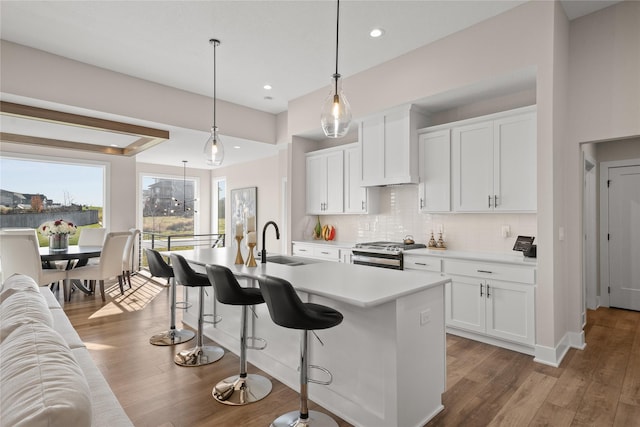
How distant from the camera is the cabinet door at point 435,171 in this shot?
400cm

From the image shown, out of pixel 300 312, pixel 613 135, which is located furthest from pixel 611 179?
pixel 300 312

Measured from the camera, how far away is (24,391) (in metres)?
0.86

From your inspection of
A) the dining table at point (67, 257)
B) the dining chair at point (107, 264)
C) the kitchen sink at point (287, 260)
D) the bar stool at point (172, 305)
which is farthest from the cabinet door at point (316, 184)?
the dining table at point (67, 257)

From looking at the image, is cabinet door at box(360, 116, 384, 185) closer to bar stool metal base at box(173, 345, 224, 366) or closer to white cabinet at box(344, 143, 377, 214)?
white cabinet at box(344, 143, 377, 214)

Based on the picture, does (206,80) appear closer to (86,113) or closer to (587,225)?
(86,113)

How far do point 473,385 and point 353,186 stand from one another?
3.09 metres

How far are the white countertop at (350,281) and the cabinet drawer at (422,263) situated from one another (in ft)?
4.60

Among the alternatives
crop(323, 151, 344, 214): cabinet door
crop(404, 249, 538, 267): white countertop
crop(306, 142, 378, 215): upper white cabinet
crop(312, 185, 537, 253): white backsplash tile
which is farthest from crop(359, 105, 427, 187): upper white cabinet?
crop(404, 249, 538, 267): white countertop

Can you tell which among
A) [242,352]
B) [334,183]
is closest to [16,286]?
[242,352]

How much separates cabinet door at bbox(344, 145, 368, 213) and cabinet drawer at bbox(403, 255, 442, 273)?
1188mm

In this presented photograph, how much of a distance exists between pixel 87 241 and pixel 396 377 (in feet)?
21.7

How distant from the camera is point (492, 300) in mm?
3367

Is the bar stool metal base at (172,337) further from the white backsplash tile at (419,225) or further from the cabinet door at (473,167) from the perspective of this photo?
the cabinet door at (473,167)

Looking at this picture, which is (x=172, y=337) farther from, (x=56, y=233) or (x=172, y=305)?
(x=56, y=233)
